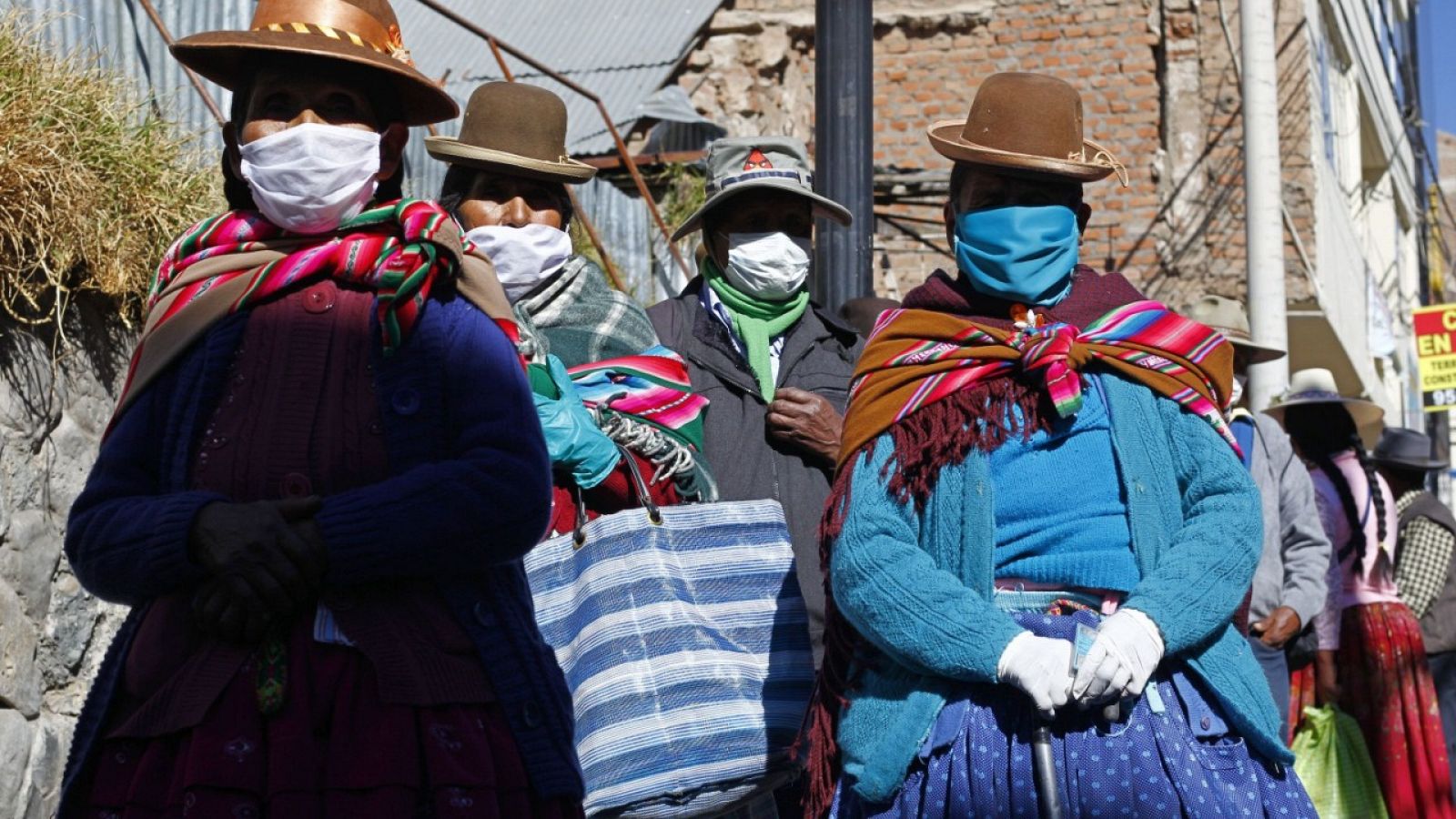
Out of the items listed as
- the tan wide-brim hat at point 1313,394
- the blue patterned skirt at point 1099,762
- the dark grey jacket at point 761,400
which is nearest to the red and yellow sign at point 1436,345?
the tan wide-brim hat at point 1313,394

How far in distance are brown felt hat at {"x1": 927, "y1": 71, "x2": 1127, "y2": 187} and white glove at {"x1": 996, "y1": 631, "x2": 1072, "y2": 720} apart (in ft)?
3.20

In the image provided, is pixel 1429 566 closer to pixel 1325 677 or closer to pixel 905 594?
pixel 1325 677

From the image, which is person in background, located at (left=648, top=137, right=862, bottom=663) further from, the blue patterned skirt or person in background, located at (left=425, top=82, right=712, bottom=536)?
the blue patterned skirt

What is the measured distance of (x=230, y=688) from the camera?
2793 millimetres

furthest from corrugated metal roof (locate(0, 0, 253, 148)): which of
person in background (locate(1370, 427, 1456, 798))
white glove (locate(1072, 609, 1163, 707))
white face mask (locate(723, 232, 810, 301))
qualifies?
person in background (locate(1370, 427, 1456, 798))

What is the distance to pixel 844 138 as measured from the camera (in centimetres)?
637

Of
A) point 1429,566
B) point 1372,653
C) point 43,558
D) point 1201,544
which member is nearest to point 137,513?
point 1201,544

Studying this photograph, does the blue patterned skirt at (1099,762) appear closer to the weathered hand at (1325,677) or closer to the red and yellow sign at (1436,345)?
the weathered hand at (1325,677)

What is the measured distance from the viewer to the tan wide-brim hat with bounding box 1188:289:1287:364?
24.7 feet

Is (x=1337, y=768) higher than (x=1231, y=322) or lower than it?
lower

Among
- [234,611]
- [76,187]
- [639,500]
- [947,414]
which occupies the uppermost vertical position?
[76,187]

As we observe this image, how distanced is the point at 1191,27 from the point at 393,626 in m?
17.2

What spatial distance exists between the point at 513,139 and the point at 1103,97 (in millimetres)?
14826

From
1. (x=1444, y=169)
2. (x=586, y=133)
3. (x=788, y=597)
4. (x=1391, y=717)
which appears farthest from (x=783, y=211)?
(x=1444, y=169)
